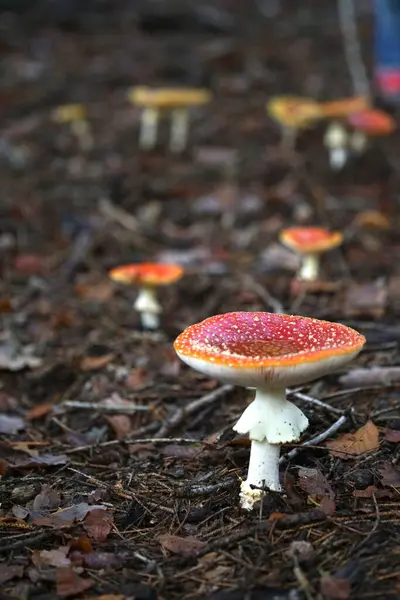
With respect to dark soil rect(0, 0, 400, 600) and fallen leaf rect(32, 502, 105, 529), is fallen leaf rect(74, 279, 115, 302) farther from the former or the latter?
fallen leaf rect(32, 502, 105, 529)

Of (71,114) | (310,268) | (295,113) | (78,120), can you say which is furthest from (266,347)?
(78,120)

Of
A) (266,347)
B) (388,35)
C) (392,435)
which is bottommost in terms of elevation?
(392,435)

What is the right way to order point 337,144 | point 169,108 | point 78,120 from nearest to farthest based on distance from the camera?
point 337,144 < point 169,108 < point 78,120

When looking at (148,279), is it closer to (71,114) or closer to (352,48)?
(71,114)

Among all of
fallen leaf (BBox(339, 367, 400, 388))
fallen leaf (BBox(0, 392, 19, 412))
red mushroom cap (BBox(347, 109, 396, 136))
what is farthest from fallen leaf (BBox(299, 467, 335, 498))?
red mushroom cap (BBox(347, 109, 396, 136))

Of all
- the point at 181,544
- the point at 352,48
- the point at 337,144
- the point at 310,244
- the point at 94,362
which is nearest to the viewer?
the point at 181,544

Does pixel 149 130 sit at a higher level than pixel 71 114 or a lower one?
lower

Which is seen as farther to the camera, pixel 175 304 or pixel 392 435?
pixel 175 304
